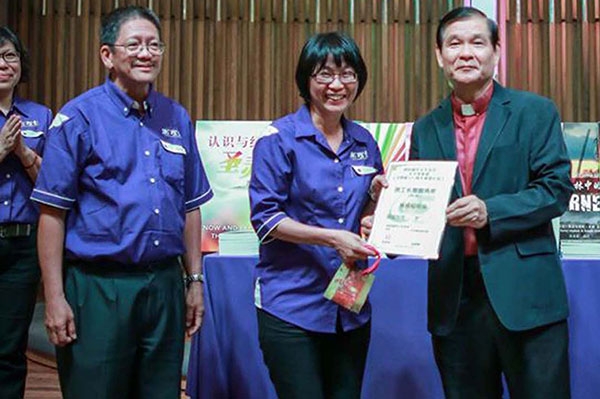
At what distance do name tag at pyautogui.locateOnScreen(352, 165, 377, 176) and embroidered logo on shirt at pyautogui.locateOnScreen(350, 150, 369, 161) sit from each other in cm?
3

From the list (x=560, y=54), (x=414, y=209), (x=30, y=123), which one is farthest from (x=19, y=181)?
(x=560, y=54)

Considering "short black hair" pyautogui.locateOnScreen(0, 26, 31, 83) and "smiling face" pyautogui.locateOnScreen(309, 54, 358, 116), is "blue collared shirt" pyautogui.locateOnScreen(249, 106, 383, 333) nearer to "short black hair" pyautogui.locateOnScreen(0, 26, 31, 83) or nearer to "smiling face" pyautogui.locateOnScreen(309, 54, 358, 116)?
"smiling face" pyautogui.locateOnScreen(309, 54, 358, 116)

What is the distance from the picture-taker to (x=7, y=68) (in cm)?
252

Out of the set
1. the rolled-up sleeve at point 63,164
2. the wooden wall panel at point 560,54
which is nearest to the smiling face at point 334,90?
the rolled-up sleeve at point 63,164

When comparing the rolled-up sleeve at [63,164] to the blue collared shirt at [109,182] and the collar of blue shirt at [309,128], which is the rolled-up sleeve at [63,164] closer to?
the blue collared shirt at [109,182]

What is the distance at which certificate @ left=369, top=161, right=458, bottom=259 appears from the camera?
1462 mm

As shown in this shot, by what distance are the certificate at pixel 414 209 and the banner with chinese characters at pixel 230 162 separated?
1.70 meters

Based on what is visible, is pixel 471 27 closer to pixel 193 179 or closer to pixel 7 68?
pixel 193 179

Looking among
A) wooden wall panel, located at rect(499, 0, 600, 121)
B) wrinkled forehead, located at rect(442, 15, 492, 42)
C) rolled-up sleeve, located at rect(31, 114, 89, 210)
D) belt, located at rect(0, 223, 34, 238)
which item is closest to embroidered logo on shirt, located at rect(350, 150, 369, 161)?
wrinkled forehead, located at rect(442, 15, 492, 42)

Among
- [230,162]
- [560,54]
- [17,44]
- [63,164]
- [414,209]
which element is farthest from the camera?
[560,54]

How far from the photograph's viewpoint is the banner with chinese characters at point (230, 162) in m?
3.23

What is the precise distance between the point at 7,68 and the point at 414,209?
1895 mm

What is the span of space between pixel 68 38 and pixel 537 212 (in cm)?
511

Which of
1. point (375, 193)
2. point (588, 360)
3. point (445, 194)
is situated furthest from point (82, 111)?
point (588, 360)
